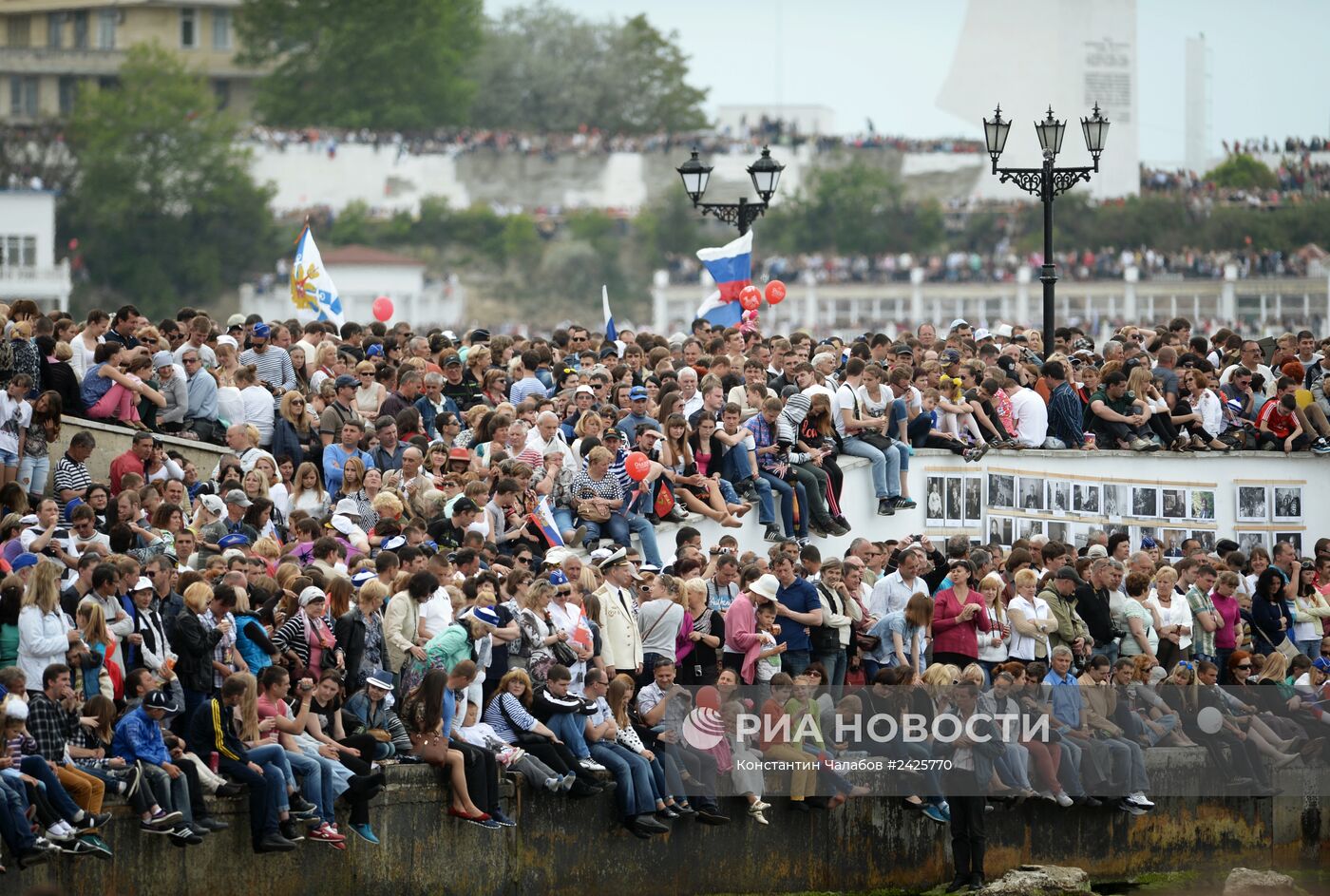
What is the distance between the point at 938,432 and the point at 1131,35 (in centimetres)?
8294

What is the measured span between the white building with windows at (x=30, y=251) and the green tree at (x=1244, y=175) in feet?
145

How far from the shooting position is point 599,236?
104 m

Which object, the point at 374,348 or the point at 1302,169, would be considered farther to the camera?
the point at 1302,169

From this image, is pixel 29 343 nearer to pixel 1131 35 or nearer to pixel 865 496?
pixel 865 496

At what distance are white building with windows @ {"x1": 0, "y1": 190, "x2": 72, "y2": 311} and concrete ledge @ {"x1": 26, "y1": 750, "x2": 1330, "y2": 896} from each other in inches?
2738

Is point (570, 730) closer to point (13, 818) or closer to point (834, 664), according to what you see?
point (834, 664)

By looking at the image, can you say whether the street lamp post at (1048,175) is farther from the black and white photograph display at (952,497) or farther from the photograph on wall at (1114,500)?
the black and white photograph display at (952,497)

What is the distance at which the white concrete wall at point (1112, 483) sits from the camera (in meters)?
23.5

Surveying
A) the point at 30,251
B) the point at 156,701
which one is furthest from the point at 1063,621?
the point at 30,251

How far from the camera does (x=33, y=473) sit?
65.3ft

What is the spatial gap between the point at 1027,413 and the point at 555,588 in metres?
7.79

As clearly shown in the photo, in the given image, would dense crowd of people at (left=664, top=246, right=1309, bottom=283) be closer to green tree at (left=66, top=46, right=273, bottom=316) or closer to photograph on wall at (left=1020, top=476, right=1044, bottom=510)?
green tree at (left=66, top=46, right=273, bottom=316)

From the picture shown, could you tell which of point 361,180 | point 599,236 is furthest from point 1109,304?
point 361,180

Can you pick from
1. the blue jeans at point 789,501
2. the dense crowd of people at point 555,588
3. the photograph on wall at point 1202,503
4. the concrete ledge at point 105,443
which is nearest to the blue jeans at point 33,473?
the dense crowd of people at point 555,588
